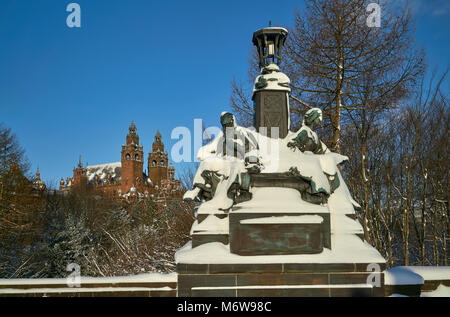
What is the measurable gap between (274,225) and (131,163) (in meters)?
82.9

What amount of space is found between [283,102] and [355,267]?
10.7 feet

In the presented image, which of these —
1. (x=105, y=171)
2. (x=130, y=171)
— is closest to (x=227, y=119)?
(x=130, y=171)

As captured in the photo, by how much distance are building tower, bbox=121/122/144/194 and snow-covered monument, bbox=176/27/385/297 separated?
78.5m

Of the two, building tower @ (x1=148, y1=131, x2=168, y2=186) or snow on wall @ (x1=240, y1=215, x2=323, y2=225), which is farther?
building tower @ (x1=148, y1=131, x2=168, y2=186)

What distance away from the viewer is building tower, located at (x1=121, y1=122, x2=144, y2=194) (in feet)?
274

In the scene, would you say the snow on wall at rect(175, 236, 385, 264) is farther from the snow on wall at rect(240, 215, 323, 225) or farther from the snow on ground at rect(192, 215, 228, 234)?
the snow on wall at rect(240, 215, 323, 225)

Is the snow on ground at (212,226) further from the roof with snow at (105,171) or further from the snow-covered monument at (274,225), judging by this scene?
the roof with snow at (105,171)

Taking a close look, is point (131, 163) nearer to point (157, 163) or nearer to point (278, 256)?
point (157, 163)

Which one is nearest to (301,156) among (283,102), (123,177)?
(283,102)

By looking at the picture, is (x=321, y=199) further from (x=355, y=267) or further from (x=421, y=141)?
(x=421, y=141)

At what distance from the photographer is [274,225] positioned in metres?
5.27

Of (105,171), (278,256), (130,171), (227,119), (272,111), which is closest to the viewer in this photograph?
(278,256)

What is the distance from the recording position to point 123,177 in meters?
84.7

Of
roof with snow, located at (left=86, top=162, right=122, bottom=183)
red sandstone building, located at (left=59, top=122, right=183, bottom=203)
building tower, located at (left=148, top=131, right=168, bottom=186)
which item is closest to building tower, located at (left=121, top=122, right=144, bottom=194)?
red sandstone building, located at (left=59, top=122, right=183, bottom=203)
